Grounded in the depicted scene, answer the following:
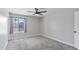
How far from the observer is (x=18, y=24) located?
6.77 m

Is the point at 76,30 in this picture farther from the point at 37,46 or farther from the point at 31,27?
the point at 31,27

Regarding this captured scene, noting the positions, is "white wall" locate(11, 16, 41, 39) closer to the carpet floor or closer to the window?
the window

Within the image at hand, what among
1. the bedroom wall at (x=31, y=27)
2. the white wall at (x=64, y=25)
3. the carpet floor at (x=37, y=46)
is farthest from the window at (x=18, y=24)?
the white wall at (x=64, y=25)

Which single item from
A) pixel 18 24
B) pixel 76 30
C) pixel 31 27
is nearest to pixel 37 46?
pixel 76 30

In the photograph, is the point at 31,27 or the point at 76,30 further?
the point at 31,27

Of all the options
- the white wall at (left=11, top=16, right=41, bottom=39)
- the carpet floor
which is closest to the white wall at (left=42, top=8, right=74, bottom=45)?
the carpet floor

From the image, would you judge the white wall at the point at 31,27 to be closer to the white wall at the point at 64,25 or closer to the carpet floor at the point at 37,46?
the carpet floor at the point at 37,46

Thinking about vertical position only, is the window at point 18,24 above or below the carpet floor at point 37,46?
above

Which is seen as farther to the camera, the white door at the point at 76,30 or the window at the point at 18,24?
the window at the point at 18,24

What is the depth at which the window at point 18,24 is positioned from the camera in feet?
20.9
